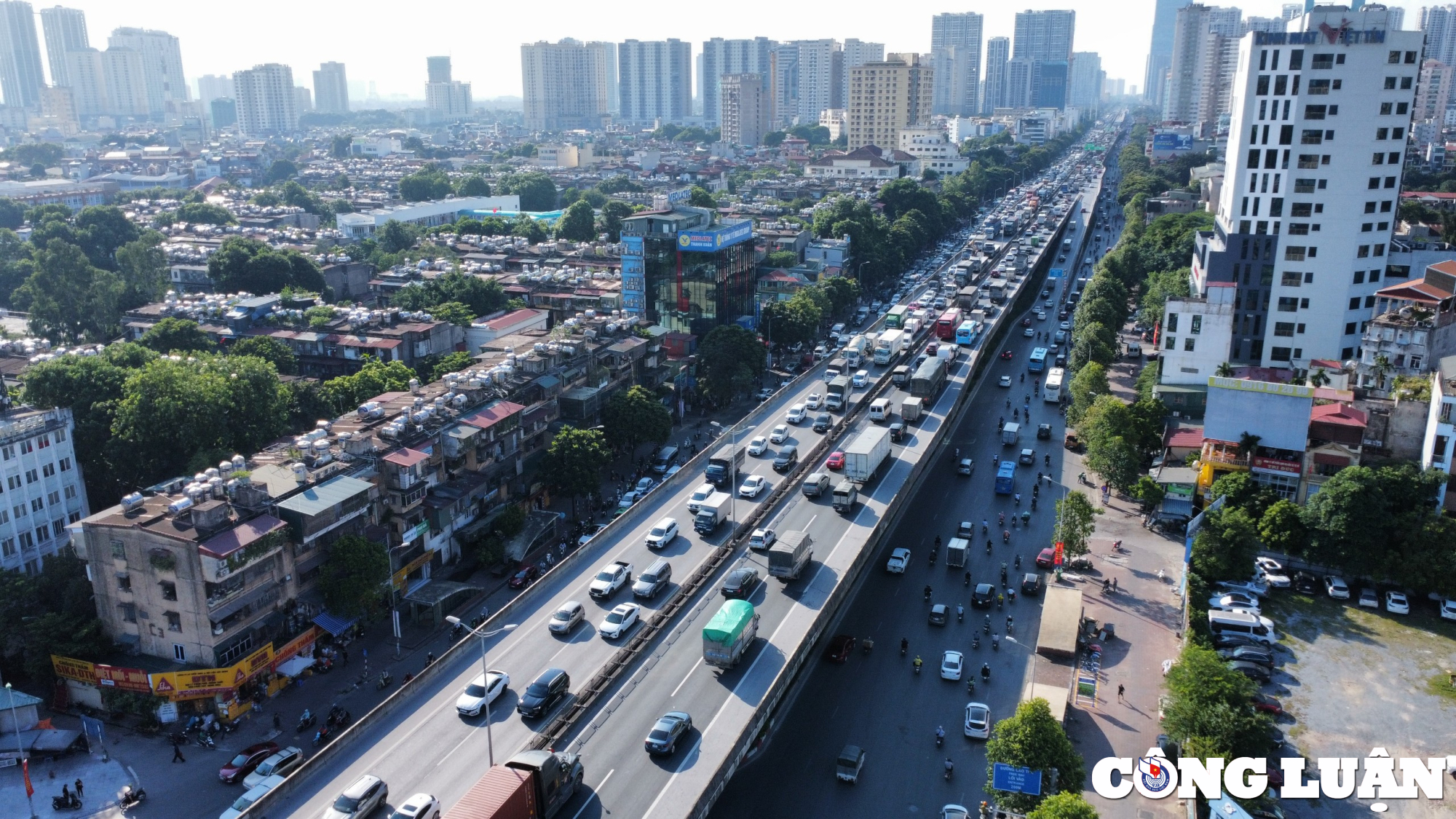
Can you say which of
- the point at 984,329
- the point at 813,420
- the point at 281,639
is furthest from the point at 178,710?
the point at 984,329

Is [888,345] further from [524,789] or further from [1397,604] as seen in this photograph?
[524,789]

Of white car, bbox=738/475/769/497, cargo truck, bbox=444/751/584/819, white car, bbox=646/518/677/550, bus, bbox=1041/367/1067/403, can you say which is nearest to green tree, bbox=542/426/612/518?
white car, bbox=738/475/769/497

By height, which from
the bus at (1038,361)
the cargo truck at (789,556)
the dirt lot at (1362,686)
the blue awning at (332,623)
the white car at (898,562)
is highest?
the cargo truck at (789,556)

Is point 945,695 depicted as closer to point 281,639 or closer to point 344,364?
point 281,639

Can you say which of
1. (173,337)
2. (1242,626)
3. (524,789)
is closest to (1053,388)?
(1242,626)

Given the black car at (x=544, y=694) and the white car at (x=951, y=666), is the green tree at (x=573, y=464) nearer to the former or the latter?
the white car at (x=951, y=666)

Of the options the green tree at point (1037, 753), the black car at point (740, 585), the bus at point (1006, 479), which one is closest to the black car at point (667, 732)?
the black car at point (740, 585)

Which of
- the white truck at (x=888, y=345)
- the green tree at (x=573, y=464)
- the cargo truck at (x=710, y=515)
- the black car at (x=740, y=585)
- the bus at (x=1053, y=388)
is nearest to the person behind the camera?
the black car at (x=740, y=585)
